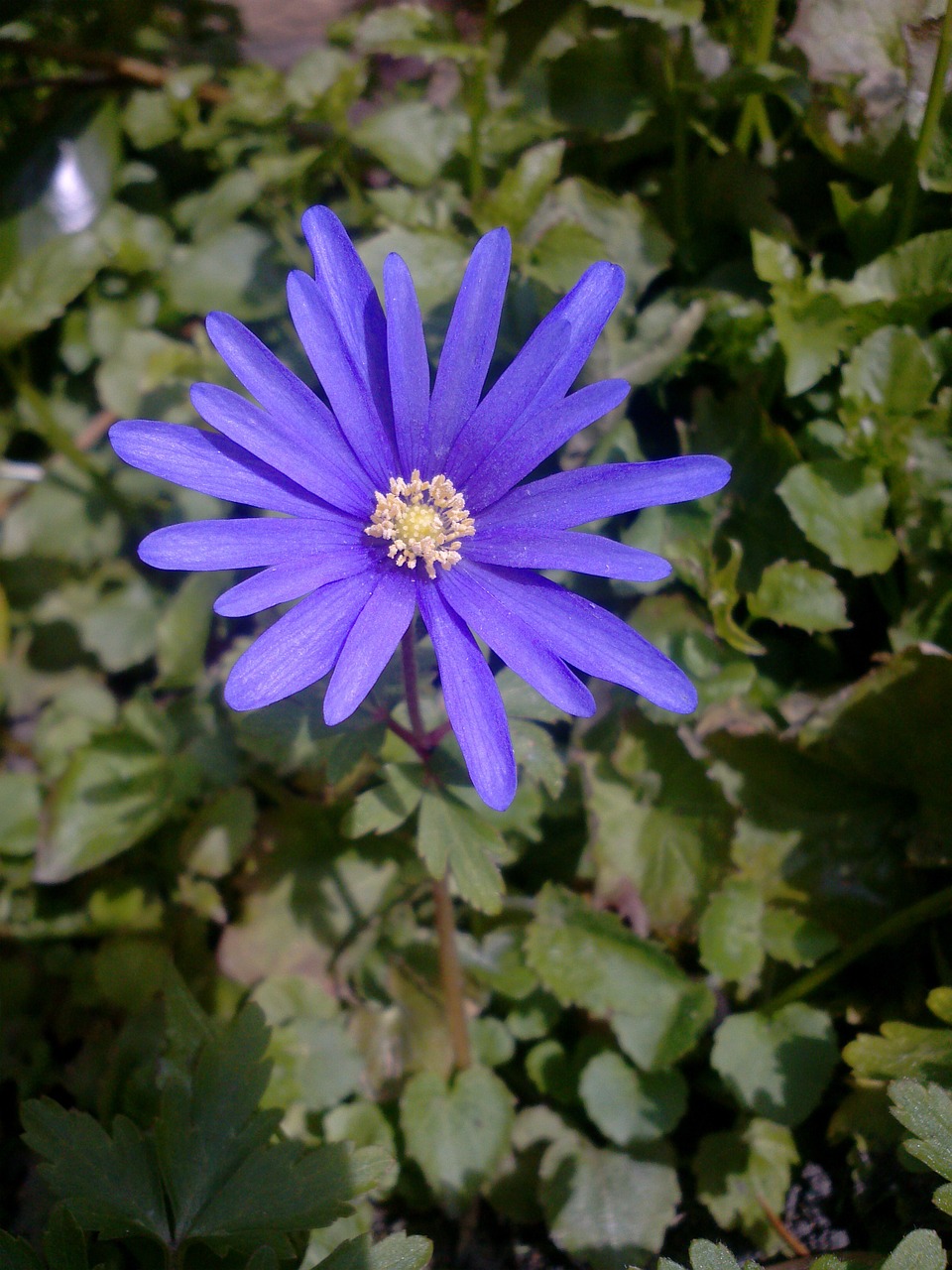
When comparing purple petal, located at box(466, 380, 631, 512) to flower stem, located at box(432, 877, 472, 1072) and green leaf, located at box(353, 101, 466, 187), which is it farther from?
green leaf, located at box(353, 101, 466, 187)

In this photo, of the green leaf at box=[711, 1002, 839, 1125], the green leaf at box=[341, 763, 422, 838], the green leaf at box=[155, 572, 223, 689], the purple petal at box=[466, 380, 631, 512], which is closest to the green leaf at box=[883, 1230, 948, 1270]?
the green leaf at box=[711, 1002, 839, 1125]

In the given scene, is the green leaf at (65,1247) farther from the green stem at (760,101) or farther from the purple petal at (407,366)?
the green stem at (760,101)

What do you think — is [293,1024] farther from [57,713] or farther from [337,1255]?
[57,713]

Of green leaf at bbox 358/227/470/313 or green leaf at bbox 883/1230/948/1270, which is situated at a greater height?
green leaf at bbox 358/227/470/313

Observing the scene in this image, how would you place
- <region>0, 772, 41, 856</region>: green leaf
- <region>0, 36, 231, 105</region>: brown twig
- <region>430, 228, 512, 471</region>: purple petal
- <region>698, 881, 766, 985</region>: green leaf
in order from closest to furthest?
<region>430, 228, 512, 471</region>: purple petal < <region>698, 881, 766, 985</region>: green leaf < <region>0, 772, 41, 856</region>: green leaf < <region>0, 36, 231, 105</region>: brown twig

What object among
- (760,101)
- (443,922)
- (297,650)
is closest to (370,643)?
(297,650)

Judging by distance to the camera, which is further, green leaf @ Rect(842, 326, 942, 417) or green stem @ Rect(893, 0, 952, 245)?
green leaf @ Rect(842, 326, 942, 417)

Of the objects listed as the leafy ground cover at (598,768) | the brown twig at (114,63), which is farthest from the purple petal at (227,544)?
the brown twig at (114,63)
